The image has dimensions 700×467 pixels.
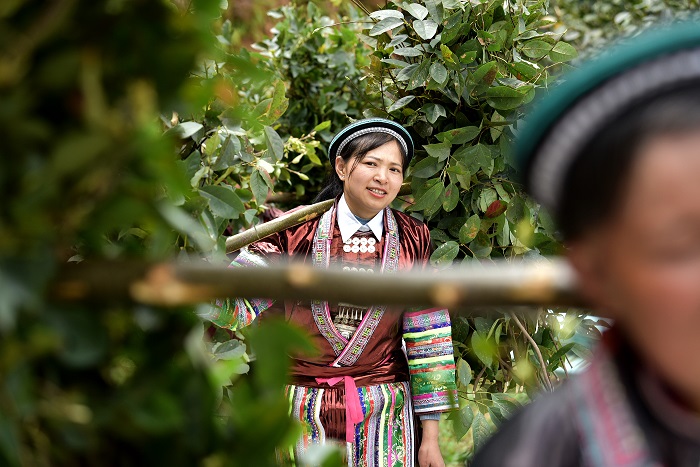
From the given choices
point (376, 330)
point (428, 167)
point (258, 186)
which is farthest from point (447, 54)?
point (376, 330)

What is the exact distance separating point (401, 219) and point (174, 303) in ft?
5.05

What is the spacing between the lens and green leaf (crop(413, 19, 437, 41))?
1.86 m

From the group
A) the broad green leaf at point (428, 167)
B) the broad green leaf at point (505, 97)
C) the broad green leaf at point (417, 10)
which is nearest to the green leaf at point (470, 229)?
the broad green leaf at point (428, 167)

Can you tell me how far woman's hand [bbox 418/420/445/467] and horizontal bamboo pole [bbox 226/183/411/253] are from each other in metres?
0.56

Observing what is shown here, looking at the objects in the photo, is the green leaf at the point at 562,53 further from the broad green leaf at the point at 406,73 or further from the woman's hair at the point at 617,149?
the woman's hair at the point at 617,149

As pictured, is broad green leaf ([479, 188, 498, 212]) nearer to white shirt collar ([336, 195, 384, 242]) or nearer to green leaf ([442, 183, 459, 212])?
green leaf ([442, 183, 459, 212])

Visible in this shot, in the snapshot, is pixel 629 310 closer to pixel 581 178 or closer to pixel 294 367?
pixel 581 178

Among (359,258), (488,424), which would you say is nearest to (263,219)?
(359,258)

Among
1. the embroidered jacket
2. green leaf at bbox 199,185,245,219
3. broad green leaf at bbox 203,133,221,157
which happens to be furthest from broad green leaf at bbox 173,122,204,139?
the embroidered jacket

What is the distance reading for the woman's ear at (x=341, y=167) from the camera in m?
2.10

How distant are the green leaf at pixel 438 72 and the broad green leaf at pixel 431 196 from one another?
0.22 m

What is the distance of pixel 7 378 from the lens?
44 centimetres

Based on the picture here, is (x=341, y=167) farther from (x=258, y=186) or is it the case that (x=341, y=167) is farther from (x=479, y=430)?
(x=479, y=430)

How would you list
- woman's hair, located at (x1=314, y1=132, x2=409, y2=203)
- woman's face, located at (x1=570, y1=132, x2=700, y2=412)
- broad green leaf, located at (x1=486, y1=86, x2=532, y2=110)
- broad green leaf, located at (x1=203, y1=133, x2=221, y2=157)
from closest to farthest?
woman's face, located at (x1=570, y1=132, x2=700, y2=412) < broad green leaf, located at (x1=203, y1=133, x2=221, y2=157) < broad green leaf, located at (x1=486, y1=86, x2=532, y2=110) < woman's hair, located at (x1=314, y1=132, x2=409, y2=203)
